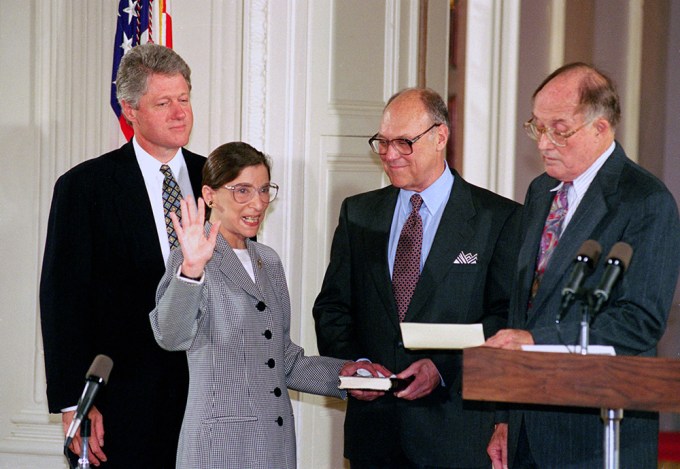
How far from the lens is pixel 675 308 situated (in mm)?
5527

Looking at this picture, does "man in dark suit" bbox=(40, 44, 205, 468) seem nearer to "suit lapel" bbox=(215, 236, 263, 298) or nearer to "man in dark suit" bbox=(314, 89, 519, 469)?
"suit lapel" bbox=(215, 236, 263, 298)

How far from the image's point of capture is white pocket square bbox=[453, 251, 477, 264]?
13.4 ft

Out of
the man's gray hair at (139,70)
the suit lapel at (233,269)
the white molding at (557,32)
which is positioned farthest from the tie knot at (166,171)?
the white molding at (557,32)

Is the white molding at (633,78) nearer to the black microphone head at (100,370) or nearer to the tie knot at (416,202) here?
the tie knot at (416,202)

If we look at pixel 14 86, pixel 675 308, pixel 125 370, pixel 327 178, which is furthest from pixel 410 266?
pixel 14 86

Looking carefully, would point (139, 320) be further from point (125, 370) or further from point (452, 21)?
point (452, 21)

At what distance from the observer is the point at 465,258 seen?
4.10 meters

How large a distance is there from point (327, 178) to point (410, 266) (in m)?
1.64

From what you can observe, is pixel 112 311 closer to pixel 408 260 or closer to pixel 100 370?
pixel 408 260

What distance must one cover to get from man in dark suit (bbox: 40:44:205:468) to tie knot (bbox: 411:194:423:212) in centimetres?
90

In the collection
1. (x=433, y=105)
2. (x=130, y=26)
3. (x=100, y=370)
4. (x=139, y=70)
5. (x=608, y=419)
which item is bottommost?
(x=608, y=419)

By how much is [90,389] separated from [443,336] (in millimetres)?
958

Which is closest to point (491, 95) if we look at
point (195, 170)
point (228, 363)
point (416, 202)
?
point (416, 202)

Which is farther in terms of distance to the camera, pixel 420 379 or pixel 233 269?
pixel 420 379
